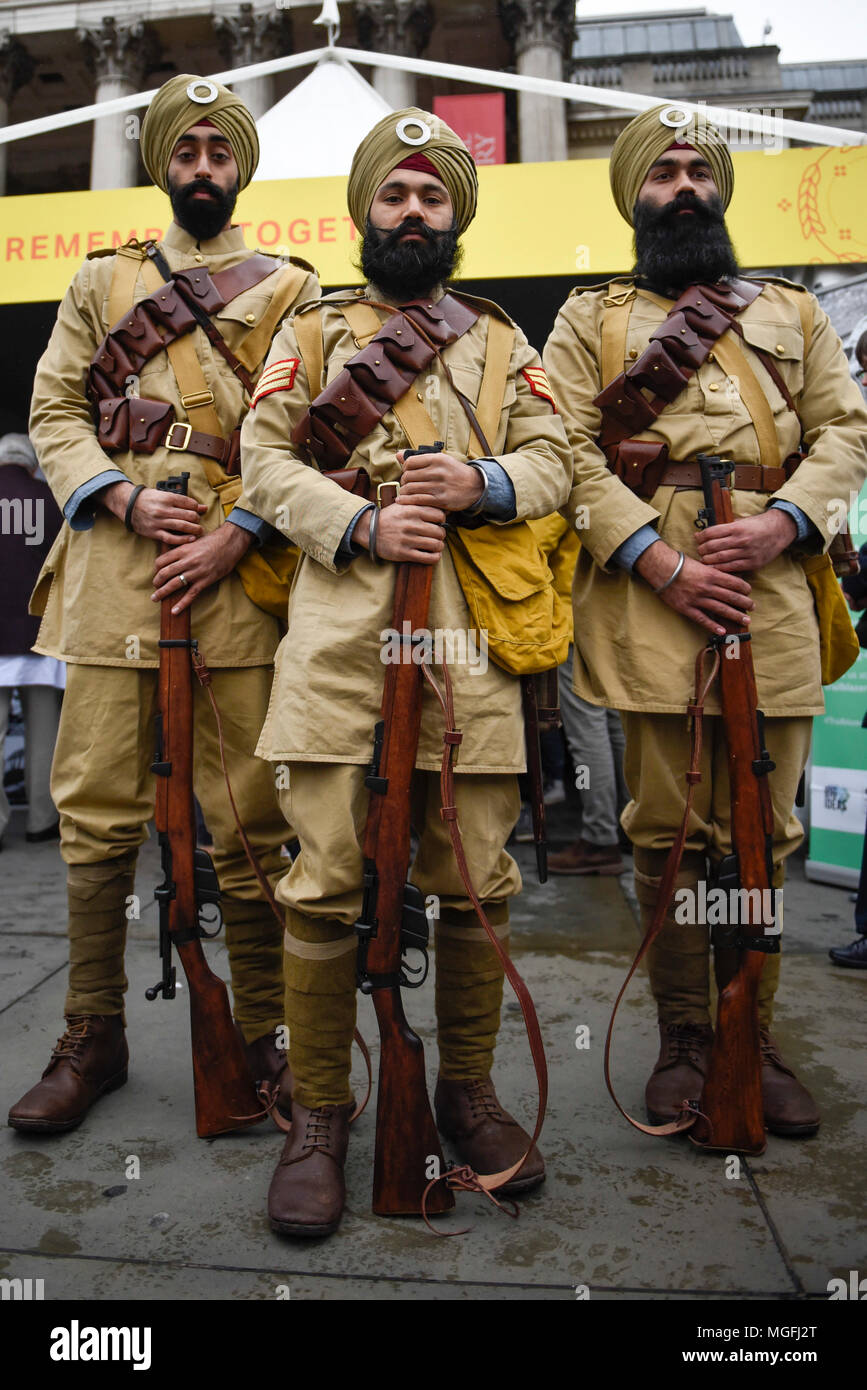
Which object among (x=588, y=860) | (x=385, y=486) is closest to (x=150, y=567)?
(x=385, y=486)

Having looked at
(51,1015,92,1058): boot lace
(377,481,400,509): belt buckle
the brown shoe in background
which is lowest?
(51,1015,92,1058): boot lace

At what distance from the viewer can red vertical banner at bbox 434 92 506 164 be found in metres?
14.0

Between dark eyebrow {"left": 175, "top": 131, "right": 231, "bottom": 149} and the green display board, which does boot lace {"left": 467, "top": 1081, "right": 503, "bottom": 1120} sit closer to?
dark eyebrow {"left": 175, "top": 131, "right": 231, "bottom": 149}

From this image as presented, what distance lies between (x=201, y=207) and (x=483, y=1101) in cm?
223

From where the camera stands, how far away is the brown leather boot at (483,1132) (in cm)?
205

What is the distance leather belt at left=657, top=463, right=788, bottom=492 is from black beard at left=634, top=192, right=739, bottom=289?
0.50m

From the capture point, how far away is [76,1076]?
239 centimetres

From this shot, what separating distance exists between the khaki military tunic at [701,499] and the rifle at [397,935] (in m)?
0.62

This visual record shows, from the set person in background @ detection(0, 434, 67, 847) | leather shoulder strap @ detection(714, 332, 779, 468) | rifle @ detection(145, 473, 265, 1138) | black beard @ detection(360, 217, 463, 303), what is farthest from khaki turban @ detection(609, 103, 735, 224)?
person in background @ detection(0, 434, 67, 847)

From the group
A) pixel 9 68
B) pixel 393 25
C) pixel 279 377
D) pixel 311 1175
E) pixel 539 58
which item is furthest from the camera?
pixel 9 68

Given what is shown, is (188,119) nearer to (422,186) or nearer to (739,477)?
(422,186)

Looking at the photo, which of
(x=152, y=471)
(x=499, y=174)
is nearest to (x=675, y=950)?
(x=152, y=471)

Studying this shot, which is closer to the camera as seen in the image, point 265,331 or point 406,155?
point 406,155
